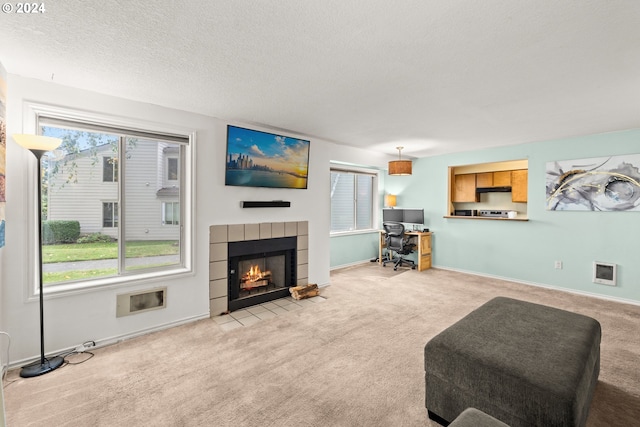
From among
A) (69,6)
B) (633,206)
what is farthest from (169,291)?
(633,206)

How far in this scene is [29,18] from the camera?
1.54 metres

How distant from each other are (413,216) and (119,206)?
201 inches

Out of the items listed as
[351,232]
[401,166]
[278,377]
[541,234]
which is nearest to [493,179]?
[541,234]

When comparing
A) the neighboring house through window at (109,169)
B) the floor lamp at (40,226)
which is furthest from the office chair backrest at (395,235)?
the floor lamp at (40,226)

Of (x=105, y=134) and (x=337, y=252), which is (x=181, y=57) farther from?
(x=337, y=252)

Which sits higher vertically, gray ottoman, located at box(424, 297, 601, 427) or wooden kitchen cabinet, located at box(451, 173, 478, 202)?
wooden kitchen cabinet, located at box(451, 173, 478, 202)

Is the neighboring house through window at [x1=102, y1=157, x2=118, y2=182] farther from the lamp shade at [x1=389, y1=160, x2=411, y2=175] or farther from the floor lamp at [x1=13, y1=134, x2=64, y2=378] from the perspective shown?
the lamp shade at [x1=389, y1=160, x2=411, y2=175]

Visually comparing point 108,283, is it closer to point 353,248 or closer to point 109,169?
point 109,169

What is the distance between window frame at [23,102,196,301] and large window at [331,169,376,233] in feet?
10.3

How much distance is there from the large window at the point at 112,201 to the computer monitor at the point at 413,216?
14.6 feet

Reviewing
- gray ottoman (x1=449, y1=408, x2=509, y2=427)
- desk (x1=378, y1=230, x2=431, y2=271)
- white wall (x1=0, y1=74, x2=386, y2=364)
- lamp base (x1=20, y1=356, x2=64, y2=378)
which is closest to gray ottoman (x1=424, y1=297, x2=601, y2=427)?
gray ottoman (x1=449, y1=408, x2=509, y2=427)

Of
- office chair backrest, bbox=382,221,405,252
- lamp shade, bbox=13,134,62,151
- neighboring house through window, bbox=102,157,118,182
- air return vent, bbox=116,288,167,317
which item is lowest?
air return vent, bbox=116,288,167,317

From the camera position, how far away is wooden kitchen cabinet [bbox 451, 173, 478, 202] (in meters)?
6.22

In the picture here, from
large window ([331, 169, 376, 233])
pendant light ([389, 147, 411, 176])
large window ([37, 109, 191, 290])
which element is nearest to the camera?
large window ([37, 109, 191, 290])
